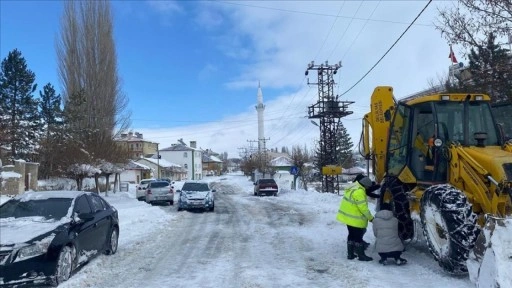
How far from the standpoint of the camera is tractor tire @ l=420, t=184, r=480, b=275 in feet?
22.0

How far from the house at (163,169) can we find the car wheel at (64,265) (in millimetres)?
78987

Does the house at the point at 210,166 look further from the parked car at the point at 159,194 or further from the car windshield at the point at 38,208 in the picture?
the car windshield at the point at 38,208

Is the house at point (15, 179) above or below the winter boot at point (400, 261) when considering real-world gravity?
above

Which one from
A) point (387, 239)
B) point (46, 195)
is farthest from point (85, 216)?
point (387, 239)

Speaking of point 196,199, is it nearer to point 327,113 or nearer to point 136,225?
point 136,225

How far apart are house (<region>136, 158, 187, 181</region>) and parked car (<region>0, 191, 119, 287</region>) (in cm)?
7738

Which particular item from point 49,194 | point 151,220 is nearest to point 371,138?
point 49,194

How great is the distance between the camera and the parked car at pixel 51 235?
6.81 m

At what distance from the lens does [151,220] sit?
57.5ft

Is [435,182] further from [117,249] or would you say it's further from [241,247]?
[117,249]

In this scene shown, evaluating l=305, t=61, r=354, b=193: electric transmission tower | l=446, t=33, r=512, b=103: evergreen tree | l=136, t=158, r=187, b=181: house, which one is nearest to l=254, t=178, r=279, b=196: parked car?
l=305, t=61, r=354, b=193: electric transmission tower

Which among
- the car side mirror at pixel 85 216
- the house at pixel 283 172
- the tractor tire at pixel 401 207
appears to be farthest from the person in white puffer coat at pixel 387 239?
the house at pixel 283 172

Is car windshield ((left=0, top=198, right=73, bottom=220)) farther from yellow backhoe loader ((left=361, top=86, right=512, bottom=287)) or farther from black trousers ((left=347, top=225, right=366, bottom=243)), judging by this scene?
yellow backhoe loader ((left=361, top=86, right=512, bottom=287))

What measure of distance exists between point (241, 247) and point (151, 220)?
7397 mm
